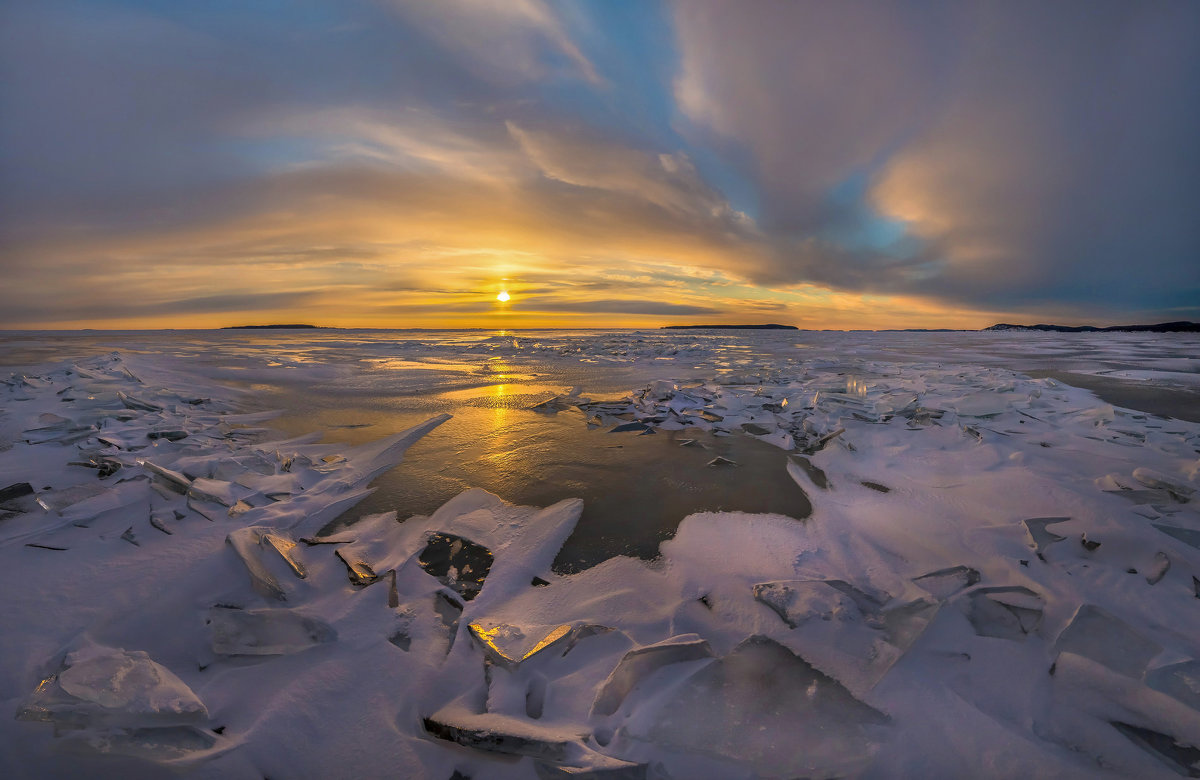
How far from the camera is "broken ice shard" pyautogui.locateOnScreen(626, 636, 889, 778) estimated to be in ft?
3.14

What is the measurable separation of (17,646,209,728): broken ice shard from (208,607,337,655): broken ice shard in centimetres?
15

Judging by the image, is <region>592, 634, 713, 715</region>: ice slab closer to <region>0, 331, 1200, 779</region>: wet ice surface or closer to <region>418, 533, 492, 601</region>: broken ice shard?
<region>0, 331, 1200, 779</region>: wet ice surface

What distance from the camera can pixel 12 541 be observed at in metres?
1.54

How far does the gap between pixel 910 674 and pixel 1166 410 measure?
574 cm

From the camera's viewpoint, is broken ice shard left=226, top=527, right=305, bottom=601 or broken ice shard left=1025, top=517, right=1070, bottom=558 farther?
broken ice shard left=1025, top=517, right=1070, bottom=558

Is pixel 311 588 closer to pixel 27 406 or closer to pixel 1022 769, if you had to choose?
pixel 1022 769

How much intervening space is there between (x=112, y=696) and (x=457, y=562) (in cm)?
96

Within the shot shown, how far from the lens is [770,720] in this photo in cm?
104

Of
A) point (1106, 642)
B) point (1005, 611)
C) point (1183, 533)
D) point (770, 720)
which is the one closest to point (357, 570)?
point (770, 720)

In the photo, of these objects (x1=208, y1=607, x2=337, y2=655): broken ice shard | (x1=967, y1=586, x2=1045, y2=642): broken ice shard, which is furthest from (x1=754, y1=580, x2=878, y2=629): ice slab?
(x1=208, y1=607, x2=337, y2=655): broken ice shard

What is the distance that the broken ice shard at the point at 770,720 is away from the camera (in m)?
0.96

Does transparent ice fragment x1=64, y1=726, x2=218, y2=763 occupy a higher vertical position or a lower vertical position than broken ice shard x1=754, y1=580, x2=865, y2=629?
lower

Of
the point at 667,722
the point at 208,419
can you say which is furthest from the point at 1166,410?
the point at 208,419

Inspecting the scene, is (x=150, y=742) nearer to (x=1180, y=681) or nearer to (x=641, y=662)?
(x=641, y=662)
